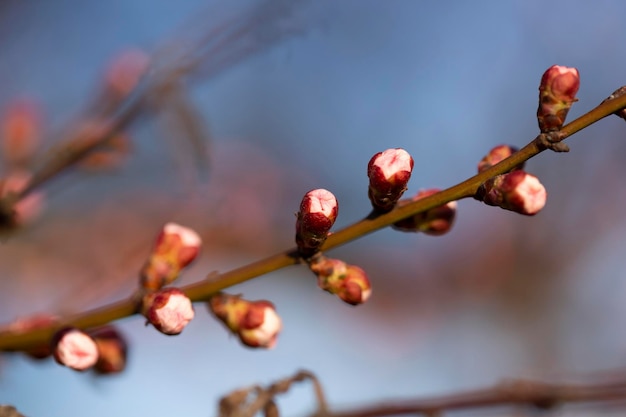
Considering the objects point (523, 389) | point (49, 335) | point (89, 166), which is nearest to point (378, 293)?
point (89, 166)

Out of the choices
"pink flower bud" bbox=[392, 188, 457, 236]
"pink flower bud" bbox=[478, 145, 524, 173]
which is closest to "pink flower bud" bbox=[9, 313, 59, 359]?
"pink flower bud" bbox=[392, 188, 457, 236]

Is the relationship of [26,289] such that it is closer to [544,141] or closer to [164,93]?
[164,93]

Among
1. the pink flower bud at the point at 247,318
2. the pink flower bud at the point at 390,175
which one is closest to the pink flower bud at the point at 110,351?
the pink flower bud at the point at 247,318

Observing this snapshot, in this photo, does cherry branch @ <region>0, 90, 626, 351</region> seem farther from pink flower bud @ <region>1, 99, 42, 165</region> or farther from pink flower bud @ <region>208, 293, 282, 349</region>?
pink flower bud @ <region>1, 99, 42, 165</region>

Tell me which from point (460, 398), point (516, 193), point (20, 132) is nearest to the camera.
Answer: point (516, 193)

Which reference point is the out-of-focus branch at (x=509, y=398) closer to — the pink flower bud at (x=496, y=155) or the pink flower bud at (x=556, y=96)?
the pink flower bud at (x=496, y=155)

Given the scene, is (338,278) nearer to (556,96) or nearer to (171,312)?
(171,312)

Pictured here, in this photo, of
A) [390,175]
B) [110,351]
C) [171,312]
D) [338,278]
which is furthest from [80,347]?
[390,175]
